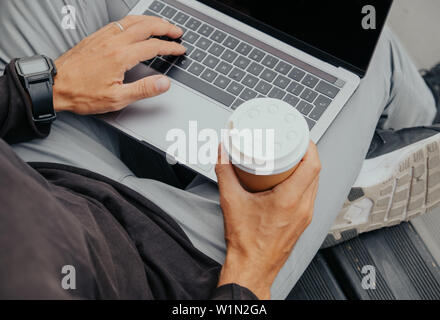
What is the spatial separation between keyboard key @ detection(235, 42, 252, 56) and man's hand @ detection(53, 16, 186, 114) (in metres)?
0.10

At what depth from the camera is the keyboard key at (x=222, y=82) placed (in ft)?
2.41

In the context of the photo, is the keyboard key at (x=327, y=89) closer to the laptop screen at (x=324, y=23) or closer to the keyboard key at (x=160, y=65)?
the laptop screen at (x=324, y=23)

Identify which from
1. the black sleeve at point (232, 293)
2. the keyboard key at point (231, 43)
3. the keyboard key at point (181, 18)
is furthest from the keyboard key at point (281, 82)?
the black sleeve at point (232, 293)

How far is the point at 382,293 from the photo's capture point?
763 mm

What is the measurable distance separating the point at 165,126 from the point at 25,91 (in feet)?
0.76

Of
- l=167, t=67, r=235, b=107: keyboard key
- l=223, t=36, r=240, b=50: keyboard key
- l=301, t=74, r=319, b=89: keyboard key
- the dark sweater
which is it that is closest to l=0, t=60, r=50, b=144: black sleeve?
the dark sweater

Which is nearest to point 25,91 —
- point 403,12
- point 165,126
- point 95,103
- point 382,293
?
point 95,103

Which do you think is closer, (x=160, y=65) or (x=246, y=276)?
(x=246, y=276)

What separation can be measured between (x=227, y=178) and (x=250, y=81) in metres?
0.22

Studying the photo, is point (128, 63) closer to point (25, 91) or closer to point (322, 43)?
point (25, 91)

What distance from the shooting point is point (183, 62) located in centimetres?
76

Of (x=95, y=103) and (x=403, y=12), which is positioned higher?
(x=95, y=103)

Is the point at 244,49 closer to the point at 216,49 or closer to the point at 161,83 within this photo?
the point at 216,49

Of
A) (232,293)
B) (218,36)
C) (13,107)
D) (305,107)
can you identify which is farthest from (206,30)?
(232,293)
